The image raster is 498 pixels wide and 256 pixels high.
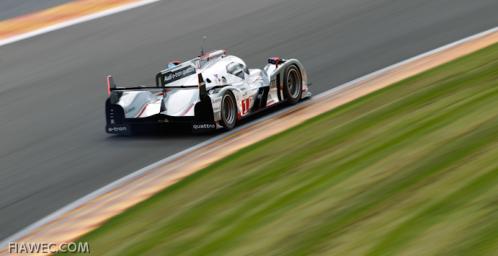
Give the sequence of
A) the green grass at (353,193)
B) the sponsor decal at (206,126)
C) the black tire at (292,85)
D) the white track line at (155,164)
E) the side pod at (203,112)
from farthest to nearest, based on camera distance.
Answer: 1. the black tire at (292,85)
2. the sponsor decal at (206,126)
3. the side pod at (203,112)
4. the white track line at (155,164)
5. the green grass at (353,193)

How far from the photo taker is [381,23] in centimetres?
2061

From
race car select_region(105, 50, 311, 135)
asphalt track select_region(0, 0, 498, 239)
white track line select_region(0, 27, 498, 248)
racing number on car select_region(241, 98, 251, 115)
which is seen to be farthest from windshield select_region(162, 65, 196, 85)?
white track line select_region(0, 27, 498, 248)

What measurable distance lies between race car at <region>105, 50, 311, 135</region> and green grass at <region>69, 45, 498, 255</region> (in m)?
2.07

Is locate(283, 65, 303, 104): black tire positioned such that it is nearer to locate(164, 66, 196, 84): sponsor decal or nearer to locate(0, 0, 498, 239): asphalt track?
locate(0, 0, 498, 239): asphalt track

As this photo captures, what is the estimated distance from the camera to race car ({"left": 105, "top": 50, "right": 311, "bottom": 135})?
14.1 meters

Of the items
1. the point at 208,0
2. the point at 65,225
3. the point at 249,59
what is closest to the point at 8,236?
the point at 65,225

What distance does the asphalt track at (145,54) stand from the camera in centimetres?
1363

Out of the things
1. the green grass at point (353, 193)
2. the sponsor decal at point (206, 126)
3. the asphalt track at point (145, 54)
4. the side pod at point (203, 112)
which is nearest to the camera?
the green grass at point (353, 193)

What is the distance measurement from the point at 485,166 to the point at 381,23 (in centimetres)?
1237

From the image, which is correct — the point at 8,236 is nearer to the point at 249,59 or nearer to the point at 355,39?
the point at 249,59

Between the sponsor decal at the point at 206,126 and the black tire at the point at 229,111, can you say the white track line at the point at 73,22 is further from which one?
→ the sponsor decal at the point at 206,126

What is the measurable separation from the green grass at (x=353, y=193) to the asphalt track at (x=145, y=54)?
250cm

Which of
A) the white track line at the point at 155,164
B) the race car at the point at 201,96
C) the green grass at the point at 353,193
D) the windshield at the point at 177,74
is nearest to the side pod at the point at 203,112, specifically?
the race car at the point at 201,96

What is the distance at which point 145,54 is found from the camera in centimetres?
1986
